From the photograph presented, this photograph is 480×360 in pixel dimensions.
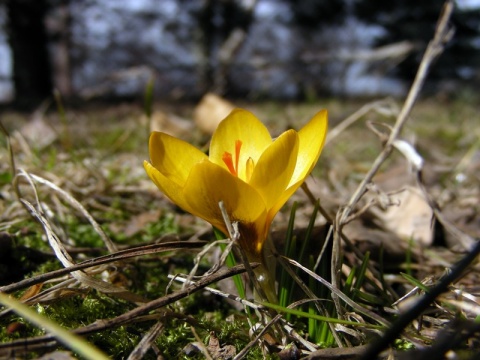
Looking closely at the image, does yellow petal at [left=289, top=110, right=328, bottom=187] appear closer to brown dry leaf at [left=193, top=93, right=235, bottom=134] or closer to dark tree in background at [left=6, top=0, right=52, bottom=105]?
brown dry leaf at [left=193, top=93, right=235, bottom=134]

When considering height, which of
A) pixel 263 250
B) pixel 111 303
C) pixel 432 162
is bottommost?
pixel 432 162

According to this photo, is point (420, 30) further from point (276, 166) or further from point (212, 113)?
point (276, 166)

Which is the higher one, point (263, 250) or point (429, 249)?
point (263, 250)

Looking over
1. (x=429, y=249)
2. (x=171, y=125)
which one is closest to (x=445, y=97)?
(x=171, y=125)

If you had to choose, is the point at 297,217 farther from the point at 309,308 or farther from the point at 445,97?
the point at 445,97

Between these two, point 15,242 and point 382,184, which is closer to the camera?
point 15,242

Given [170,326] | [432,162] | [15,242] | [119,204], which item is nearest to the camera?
[170,326]

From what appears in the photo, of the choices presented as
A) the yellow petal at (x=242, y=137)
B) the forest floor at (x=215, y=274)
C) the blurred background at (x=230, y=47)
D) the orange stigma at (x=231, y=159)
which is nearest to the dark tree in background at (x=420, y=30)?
the blurred background at (x=230, y=47)
